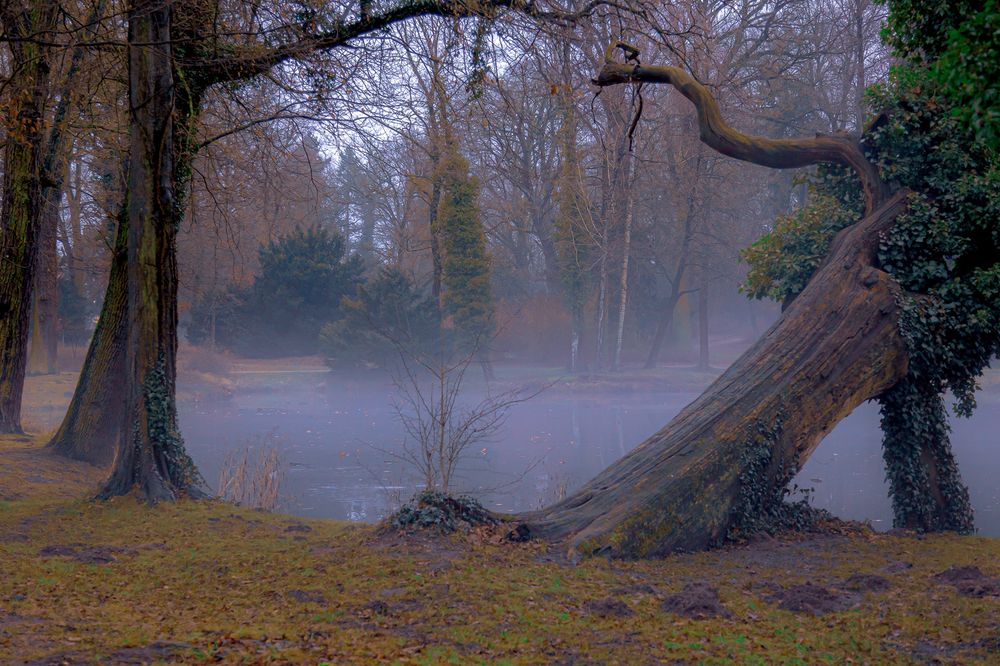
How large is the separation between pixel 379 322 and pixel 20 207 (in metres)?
16.7

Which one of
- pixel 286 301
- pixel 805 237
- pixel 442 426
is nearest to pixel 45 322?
pixel 286 301

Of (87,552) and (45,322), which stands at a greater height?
(45,322)

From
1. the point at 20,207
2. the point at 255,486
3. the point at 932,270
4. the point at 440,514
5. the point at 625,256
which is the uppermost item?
the point at 625,256

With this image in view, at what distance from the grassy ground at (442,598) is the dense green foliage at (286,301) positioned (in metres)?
26.9

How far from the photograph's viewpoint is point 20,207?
43.8 ft

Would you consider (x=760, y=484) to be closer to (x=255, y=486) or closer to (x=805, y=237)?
(x=805, y=237)

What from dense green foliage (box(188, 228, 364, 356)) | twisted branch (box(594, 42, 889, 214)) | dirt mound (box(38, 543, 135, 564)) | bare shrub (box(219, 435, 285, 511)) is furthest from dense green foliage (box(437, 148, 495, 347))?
dirt mound (box(38, 543, 135, 564))

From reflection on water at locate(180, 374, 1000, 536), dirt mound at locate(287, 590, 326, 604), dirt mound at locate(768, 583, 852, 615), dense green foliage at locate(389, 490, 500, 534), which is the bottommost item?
reflection on water at locate(180, 374, 1000, 536)

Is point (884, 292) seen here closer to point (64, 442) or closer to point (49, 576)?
point (49, 576)

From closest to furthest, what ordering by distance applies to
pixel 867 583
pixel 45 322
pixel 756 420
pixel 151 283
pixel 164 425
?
pixel 867 583 < pixel 756 420 < pixel 151 283 < pixel 164 425 < pixel 45 322

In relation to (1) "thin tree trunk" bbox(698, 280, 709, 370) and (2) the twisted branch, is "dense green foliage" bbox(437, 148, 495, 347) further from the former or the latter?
(2) the twisted branch

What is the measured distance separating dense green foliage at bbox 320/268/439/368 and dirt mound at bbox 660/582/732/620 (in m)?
23.5

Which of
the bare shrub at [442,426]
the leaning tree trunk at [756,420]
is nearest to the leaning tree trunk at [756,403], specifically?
the leaning tree trunk at [756,420]

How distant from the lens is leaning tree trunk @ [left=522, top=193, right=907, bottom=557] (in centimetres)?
832
